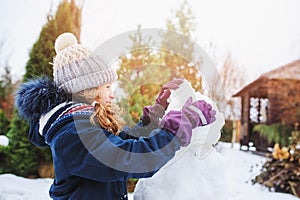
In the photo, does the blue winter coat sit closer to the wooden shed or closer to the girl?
the girl

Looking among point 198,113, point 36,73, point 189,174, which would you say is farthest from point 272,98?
point 198,113

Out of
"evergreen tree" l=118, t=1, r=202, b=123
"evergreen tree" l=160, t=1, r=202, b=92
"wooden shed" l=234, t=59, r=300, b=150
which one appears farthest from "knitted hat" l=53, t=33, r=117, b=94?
"wooden shed" l=234, t=59, r=300, b=150

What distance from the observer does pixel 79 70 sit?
2.29 ft

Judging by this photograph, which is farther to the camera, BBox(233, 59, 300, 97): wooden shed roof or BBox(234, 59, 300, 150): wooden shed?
BBox(234, 59, 300, 150): wooden shed

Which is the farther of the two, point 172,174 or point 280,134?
point 280,134

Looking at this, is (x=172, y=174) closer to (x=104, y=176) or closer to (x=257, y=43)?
(x=104, y=176)

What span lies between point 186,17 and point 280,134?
92.8 inches

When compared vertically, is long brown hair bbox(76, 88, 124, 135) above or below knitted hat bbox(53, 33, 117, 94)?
below

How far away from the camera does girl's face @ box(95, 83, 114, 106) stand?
0.73 meters

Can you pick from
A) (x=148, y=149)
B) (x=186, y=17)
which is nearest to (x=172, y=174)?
(x=148, y=149)

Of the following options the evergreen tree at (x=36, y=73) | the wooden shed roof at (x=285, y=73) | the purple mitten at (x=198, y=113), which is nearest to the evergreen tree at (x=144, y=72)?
the evergreen tree at (x=36, y=73)

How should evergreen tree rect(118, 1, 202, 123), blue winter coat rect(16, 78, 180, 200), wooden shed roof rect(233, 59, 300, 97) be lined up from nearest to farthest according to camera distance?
blue winter coat rect(16, 78, 180, 200) < evergreen tree rect(118, 1, 202, 123) < wooden shed roof rect(233, 59, 300, 97)

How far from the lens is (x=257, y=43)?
3.29 metres

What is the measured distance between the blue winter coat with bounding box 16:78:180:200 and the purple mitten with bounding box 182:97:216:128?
5 cm
